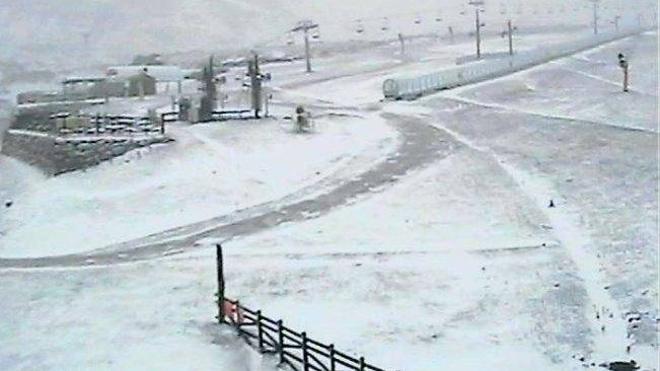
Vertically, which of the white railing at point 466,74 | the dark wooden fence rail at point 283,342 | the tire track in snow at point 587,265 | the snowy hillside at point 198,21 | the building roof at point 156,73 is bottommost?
the tire track in snow at point 587,265

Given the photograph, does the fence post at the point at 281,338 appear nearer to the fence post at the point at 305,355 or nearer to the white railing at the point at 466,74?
the fence post at the point at 305,355

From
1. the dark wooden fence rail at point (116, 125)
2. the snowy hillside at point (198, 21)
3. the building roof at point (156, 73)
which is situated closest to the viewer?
the dark wooden fence rail at point (116, 125)

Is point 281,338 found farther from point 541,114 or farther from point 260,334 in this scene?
point 541,114

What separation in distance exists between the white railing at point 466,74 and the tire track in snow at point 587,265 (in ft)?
80.5

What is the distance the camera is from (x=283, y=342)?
A: 20000mm

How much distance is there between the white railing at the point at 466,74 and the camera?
64000mm

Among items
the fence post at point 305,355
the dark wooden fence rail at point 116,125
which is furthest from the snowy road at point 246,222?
the dark wooden fence rail at point 116,125

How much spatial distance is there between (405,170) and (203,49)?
331 ft

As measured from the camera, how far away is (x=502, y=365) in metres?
19.8

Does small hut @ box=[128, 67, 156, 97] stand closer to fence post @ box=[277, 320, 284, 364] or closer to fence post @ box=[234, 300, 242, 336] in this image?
fence post @ box=[234, 300, 242, 336]

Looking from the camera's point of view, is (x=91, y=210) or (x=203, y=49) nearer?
(x=91, y=210)

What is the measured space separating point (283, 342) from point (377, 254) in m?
8.40

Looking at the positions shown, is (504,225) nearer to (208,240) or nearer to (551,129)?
(208,240)

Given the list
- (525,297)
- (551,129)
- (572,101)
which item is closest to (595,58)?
(572,101)
